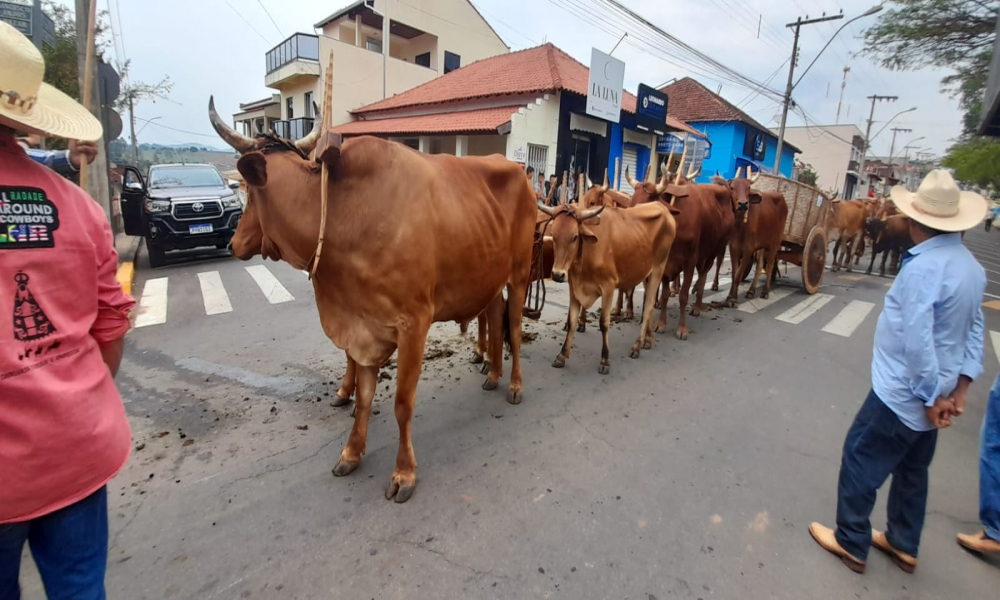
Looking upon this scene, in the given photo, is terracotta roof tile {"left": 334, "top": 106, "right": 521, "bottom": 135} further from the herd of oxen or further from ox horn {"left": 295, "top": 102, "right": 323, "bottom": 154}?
ox horn {"left": 295, "top": 102, "right": 323, "bottom": 154}

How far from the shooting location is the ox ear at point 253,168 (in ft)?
8.59

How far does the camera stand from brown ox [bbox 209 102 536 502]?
2.82 m

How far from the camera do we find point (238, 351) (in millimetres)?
5262

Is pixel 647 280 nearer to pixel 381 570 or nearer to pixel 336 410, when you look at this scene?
pixel 336 410

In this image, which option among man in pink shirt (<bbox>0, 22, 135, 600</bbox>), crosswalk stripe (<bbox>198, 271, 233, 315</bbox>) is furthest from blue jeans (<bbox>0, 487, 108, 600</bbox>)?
crosswalk stripe (<bbox>198, 271, 233, 315</bbox>)

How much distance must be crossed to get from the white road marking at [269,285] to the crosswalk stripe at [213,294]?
516mm

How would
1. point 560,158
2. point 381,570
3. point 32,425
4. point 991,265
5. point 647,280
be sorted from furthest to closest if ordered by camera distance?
1. point 991,265
2. point 560,158
3. point 647,280
4. point 381,570
5. point 32,425

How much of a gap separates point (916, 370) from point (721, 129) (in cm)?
2643

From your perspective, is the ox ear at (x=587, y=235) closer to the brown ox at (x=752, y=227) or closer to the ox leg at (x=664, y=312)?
the ox leg at (x=664, y=312)

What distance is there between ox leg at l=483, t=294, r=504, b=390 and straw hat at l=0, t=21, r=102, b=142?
3233 millimetres

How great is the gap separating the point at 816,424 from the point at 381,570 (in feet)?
12.2

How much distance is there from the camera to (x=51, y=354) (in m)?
1.31

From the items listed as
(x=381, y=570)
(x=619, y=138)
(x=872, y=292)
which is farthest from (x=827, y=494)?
(x=619, y=138)

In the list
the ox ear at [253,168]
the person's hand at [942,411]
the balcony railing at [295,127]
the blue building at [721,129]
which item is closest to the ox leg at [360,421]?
the ox ear at [253,168]
